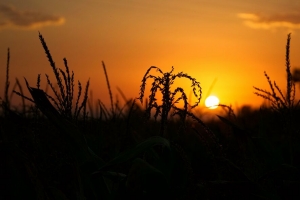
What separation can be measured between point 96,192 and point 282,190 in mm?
911

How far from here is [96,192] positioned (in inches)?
71.6

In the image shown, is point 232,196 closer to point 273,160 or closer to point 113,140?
point 273,160

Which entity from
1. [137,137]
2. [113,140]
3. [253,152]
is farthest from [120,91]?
[253,152]

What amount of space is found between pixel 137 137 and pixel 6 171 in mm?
736

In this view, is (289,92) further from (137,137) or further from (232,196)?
(137,137)

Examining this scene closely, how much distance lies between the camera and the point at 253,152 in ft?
7.85

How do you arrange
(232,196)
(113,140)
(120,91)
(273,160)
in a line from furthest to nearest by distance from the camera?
(120,91) < (113,140) < (273,160) < (232,196)

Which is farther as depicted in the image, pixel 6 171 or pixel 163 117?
pixel 6 171

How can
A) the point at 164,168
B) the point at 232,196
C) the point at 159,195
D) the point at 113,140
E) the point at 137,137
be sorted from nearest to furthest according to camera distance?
the point at 159,195 → the point at 164,168 → the point at 232,196 → the point at 137,137 → the point at 113,140

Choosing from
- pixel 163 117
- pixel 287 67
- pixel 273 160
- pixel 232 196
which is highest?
pixel 287 67

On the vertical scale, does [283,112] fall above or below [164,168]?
above

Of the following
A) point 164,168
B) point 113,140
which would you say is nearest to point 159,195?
point 164,168

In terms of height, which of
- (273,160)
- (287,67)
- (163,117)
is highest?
(287,67)

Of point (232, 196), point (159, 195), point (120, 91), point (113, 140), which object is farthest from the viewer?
point (120, 91)
